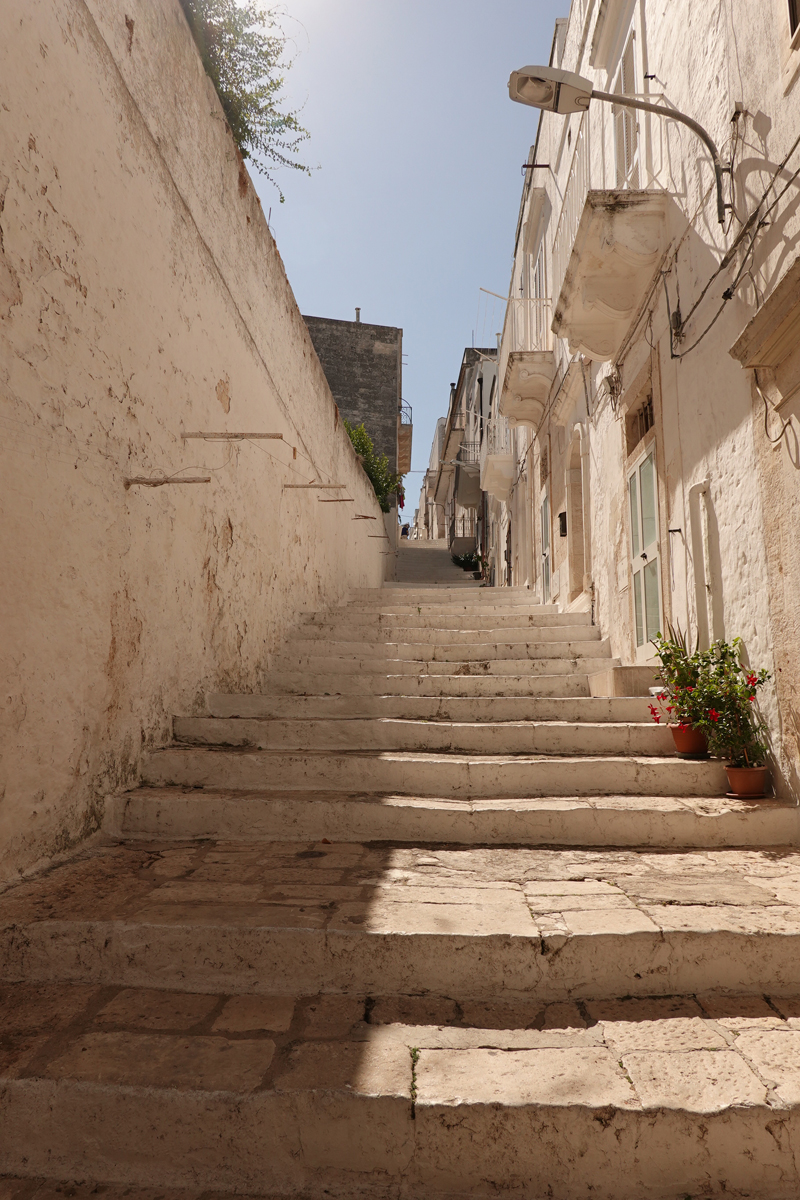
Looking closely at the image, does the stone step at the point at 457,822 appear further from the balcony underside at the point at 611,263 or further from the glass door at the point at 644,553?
the balcony underside at the point at 611,263

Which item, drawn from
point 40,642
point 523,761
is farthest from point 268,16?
point 523,761

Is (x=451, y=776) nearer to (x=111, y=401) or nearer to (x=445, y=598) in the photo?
(x=111, y=401)

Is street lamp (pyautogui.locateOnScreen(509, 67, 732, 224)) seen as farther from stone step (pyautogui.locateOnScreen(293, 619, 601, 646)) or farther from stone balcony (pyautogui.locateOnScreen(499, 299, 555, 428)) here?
stone balcony (pyautogui.locateOnScreen(499, 299, 555, 428))

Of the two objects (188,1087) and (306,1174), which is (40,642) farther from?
(306,1174)

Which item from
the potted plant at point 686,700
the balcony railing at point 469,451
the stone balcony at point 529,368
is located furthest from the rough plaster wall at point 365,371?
the potted plant at point 686,700

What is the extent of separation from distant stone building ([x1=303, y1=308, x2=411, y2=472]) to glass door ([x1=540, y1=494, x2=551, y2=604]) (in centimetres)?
1417

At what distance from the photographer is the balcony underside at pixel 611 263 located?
17.7 feet

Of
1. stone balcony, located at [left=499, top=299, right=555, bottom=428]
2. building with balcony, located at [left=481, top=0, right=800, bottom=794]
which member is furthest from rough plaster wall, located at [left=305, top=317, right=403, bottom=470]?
building with balcony, located at [left=481, top=0, right=800, bottom=794]

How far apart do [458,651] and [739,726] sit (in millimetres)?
2673

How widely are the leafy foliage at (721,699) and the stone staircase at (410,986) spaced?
20 cm

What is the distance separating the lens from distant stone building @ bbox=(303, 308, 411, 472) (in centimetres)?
2417

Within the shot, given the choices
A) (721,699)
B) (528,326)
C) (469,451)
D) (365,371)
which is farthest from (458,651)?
(469,451)

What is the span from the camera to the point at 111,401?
3.50m

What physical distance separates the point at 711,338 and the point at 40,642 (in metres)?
4.02
